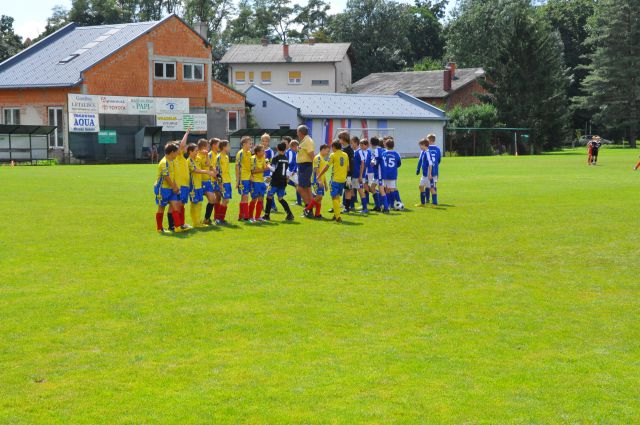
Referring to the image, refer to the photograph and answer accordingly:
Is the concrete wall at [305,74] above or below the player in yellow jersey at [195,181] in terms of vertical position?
above

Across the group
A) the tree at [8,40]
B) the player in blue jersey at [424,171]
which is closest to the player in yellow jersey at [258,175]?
the player in blue jersey at [424,171]

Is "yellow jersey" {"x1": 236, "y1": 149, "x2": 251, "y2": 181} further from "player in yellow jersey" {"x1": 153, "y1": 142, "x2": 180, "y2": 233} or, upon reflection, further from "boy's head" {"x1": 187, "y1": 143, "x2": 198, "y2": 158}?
"player in yellow jersey" {"x1": 153, "y1": 142, "x2": 180, "y2": 233}

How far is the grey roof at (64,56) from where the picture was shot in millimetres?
53750

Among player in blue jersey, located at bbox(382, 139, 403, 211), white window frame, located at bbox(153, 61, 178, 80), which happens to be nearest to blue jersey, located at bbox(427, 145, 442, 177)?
player in blue jersey, located at bbox(382, 139, 403, 211)

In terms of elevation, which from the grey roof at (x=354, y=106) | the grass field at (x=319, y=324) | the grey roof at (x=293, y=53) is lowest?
the grass field at (x=319, y=324)

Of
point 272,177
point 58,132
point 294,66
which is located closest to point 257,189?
point 272,177

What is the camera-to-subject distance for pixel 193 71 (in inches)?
2370

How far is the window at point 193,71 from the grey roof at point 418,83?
3172 cm

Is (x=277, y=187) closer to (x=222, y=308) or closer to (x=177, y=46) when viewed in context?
(x=222, y=308)

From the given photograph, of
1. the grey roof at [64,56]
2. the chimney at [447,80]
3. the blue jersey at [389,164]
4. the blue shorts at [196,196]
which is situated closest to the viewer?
the blue shorts at [196,196]

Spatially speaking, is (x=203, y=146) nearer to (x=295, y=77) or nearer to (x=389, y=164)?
(x=389, y=164)

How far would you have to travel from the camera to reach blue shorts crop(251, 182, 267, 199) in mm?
18734

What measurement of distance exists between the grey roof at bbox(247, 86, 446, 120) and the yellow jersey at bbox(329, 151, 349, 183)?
4333cm

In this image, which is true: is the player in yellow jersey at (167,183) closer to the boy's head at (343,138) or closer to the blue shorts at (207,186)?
the blue shorts at (207,186)
